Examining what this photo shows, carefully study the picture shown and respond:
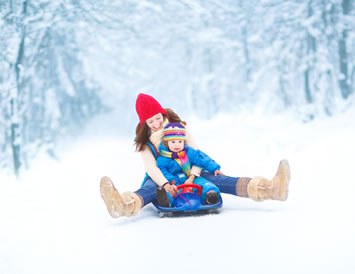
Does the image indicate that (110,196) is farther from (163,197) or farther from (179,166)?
(179,166)

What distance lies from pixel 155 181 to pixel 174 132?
33 centimetres

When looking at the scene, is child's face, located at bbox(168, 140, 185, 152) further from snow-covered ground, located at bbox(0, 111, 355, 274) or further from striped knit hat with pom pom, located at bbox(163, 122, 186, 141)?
snow-covered ground, located at bbox(0, 111, 355, 274)

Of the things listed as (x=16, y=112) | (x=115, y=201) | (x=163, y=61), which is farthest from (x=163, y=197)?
(x=163, y=61)

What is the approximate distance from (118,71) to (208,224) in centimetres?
361

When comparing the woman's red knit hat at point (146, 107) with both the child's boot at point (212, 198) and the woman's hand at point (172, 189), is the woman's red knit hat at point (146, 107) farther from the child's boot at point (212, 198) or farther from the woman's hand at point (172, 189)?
the child's boot at point (212, 198)

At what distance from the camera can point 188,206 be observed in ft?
6.64

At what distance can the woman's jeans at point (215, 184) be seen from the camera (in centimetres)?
213

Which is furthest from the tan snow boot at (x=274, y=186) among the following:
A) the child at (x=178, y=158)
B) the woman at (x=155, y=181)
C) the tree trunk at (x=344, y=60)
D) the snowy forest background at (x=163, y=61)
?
the tree trunk at (x=344, y=60)

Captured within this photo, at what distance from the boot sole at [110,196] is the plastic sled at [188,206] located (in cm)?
29

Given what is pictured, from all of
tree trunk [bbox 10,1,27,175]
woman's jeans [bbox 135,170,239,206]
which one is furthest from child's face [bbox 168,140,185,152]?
tree trunk [bbox 10,1,27,175]

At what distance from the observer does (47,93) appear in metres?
4.18

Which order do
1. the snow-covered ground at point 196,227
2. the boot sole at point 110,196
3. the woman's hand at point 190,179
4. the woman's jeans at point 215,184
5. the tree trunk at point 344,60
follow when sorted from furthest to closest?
the tree trunk at point 344,60
the woman's hand at point 190,179
the woman's jeans at point 215,184
the boot sole at point 110,196
the snow-covered ground at point 196,227

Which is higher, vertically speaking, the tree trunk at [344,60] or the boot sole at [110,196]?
the tree trunk at [344,60]

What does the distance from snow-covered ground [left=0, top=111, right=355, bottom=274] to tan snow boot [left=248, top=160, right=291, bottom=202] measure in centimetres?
9
